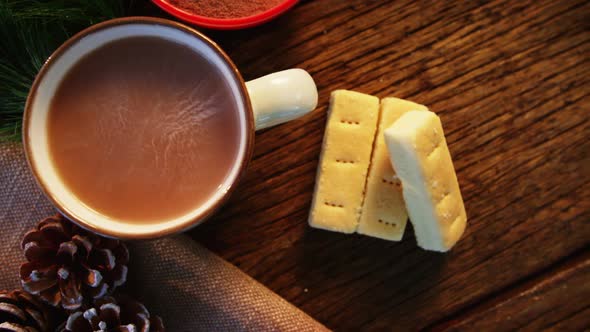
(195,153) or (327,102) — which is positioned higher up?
(195,153)

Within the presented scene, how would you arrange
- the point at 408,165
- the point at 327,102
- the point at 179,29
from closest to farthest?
the point at 179,29, the point at 408,165, the point at 327,102

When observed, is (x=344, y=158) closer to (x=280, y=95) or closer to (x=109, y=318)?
(x=280, y=95)

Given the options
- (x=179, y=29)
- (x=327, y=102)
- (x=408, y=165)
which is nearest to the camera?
(x=179, y=29)

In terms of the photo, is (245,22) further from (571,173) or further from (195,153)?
(571,173)

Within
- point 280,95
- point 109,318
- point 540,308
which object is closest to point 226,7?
point 280,95

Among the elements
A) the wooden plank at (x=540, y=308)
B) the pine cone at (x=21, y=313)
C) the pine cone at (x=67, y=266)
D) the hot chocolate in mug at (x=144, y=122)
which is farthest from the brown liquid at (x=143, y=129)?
the wooden plank at (x=540, y=308)

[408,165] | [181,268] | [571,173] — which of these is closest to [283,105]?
[408,165]
